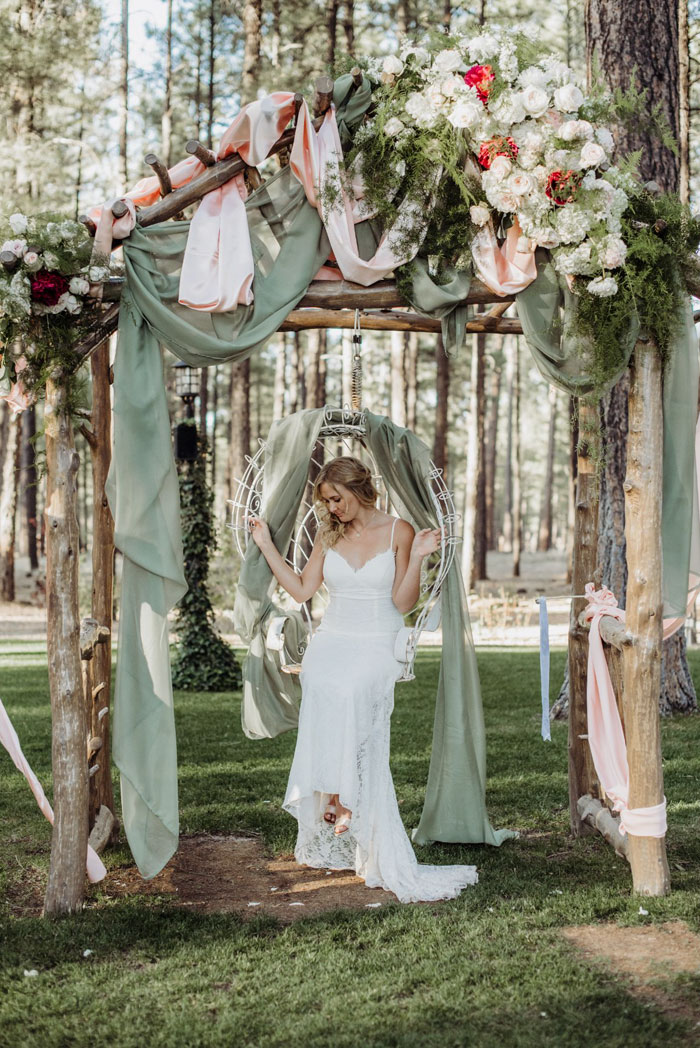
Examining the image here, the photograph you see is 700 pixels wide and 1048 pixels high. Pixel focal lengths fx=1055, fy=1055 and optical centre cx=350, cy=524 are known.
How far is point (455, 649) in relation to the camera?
5.34 metres

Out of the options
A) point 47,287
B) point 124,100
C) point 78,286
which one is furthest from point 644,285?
point 124,100

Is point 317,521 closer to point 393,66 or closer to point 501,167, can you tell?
point 501,167

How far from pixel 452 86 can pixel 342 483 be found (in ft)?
6.04

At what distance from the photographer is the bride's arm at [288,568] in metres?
5.26

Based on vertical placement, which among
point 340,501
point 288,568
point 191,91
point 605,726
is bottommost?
point 605,726

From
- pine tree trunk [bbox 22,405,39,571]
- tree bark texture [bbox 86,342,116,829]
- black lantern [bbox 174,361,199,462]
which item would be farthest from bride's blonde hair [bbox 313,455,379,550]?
pine tree trunk [bbox 22,405,39,571]

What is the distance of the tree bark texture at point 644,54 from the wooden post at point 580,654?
3757mm

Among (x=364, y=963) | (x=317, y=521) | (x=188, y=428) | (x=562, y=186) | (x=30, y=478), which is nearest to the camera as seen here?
(x=364, y=963)

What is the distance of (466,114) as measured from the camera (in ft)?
14.5

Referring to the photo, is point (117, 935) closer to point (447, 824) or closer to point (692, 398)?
point (447, 824)

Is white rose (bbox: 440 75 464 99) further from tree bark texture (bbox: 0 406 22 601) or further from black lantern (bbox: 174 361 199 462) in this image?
tree bark texture (bbox: 0 406 22 601)

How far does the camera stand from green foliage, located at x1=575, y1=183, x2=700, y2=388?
4398 millimetres

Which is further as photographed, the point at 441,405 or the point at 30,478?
the point at 30,478

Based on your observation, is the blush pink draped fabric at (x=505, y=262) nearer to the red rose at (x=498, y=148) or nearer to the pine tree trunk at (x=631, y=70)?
the red rose at (x=498, y=148)
